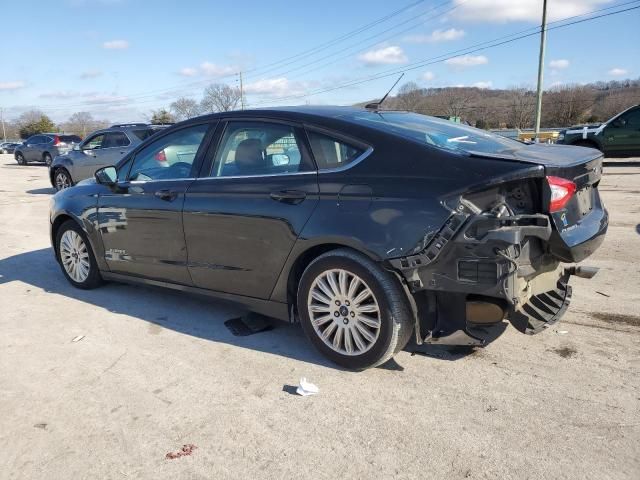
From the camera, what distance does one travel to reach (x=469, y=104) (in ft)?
163

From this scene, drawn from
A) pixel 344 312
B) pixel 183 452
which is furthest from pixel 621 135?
pixel 183 452

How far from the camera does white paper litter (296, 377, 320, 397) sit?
330 cm

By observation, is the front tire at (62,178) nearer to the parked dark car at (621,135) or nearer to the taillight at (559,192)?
the taillight at (559,192)

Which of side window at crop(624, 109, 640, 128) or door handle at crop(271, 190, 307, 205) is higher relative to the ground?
door handle at crop(271, 190, 307, 205)

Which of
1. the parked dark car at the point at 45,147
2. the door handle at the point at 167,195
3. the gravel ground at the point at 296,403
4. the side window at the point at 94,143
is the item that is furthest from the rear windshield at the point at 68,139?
the door handle at the point at 167,195

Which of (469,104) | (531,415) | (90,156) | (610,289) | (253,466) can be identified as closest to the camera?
(253,466)

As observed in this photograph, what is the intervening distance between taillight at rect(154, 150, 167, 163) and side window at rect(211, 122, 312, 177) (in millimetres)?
690

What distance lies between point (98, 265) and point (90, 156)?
1018 centimetres

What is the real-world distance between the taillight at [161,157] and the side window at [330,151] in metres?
1.60

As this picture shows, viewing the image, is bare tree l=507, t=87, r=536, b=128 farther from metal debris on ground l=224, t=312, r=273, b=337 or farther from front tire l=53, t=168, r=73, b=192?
metal debris on ground l=224, t=312, r=273, b=337

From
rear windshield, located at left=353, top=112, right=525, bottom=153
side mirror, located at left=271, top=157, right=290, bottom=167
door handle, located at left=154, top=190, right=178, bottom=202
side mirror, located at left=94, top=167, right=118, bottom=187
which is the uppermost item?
rear windshield, located at left=353, top=112, right=525, bottom=153

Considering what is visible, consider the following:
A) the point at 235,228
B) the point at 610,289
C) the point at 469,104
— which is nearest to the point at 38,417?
the point at 235,228

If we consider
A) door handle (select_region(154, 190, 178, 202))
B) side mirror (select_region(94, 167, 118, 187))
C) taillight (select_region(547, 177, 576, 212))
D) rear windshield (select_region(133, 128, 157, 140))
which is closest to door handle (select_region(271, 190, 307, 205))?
door handle (select_region(154, 190, 178, 202))

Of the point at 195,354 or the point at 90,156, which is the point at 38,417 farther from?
the point at 90,156
